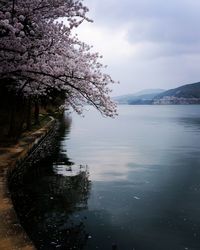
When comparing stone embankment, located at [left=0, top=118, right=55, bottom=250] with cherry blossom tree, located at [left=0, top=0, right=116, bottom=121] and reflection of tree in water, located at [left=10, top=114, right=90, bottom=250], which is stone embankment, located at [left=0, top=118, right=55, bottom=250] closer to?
reflection of tree in water, located at [left=10, top=114, right=90, bottom=250]

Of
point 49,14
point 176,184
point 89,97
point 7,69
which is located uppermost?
point 49,14

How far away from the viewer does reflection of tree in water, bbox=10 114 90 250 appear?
1051cm

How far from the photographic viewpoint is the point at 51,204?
13.7 metres

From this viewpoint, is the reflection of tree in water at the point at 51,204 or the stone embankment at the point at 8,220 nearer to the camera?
the stone embankment at the point at 8,220

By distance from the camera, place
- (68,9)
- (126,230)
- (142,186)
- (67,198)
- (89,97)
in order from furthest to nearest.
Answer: (142,186) < (89,97) < (67,198) < (68,9) < (126,230)

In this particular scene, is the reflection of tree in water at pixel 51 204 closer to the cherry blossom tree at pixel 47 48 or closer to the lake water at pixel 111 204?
the lake water at pixel 111 204

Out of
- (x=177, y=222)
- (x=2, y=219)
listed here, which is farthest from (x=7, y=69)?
(x=177, y=222)

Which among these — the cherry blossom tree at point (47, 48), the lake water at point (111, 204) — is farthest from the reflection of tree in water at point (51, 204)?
the cherry blossom tree at point (47, 48)

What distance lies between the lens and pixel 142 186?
1677 centimetres

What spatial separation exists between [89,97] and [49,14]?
3644 mm

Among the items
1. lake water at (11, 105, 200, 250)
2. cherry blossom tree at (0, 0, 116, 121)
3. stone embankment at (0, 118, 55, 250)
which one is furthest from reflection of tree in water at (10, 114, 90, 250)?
cherry blossom tree at (0, 0, 116, 121)

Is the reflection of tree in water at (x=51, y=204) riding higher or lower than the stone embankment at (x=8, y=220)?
lower

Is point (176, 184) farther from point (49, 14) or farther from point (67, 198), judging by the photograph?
point (49, 14)

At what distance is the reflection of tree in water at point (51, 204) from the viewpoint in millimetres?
10508
